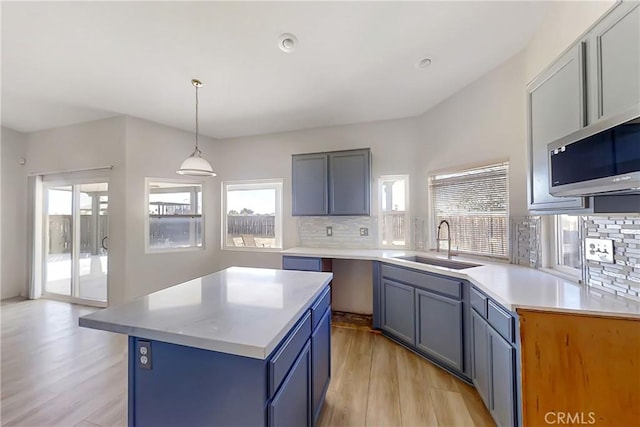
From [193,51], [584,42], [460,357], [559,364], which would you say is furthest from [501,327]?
[193,51]

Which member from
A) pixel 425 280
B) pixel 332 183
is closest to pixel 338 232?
pixel 332 183

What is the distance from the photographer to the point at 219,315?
3.80 feet

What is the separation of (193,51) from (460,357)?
11.7 ft

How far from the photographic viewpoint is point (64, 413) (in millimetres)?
1760

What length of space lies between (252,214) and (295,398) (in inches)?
135

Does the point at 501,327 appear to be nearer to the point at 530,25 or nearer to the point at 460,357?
the point at 460,357

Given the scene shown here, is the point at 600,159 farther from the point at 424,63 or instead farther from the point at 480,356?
the point at 424,63

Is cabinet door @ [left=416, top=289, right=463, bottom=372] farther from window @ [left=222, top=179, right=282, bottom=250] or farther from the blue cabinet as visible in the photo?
window @ [left=222, top=179, right=282, bottom=250]

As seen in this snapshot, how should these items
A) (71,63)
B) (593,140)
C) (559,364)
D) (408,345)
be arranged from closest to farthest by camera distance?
(593,140)
(559,364)
(71,63)
(408,345)

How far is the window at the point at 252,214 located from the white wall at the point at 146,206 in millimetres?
351

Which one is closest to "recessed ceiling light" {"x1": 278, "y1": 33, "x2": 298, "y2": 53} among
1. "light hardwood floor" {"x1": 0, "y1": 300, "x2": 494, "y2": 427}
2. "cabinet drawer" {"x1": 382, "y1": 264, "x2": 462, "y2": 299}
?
"cabinet drawer" {"x1": 382, "y1": 264, "x2": 462, "y2": 299}

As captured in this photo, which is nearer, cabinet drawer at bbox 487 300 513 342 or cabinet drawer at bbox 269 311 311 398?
cabinet drawer at bbox 269 311 311 398

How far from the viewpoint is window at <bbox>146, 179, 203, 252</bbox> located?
A: 3.84 m

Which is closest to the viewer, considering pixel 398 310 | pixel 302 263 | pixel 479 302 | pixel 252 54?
pixel 479 302
